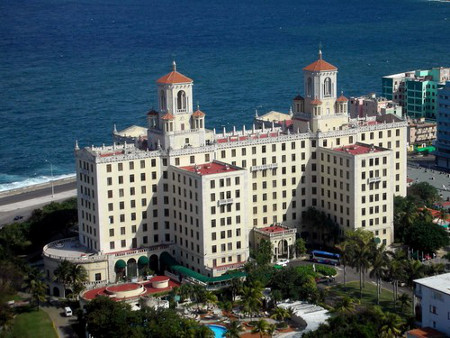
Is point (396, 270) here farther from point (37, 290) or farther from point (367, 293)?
point (37, 290)

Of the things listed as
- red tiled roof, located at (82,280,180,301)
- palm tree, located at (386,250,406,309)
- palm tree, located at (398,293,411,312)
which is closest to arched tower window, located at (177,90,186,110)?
red tiled roof, located at (82,280,180,301)

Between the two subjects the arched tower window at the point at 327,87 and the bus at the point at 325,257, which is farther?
the arched tower window at the point at 327,87

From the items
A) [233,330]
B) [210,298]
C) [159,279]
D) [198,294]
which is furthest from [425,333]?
[159,279]

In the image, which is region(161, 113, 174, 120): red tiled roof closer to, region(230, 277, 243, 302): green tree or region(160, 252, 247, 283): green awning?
region(160, 252, 247, 283): green awning

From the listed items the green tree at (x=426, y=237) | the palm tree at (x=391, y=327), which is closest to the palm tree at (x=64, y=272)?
the palm tree at (x=391, y=327)

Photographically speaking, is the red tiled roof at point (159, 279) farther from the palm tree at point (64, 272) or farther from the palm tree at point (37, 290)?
the palm tree at point (37, 290)
